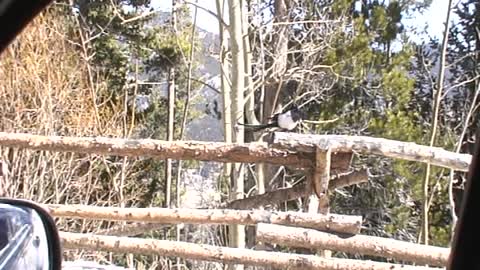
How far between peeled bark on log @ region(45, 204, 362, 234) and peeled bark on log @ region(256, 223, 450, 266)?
1.2 inches

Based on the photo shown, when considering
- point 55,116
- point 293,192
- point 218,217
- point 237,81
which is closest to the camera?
point 218,217

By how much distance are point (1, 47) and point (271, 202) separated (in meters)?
2.44

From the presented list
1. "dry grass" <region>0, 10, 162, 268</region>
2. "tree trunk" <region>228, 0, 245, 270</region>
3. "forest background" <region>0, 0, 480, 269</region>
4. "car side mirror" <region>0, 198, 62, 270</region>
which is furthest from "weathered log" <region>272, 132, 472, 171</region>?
"dry grass" <region>0, 10, 162, 268</region>

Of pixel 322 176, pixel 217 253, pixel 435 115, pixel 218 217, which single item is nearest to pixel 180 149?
pixel 218 217

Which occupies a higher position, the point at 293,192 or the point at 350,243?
the point at 293,192

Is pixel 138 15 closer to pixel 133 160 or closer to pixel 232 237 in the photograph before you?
pixel 133 160

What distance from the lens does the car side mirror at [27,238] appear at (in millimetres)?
957

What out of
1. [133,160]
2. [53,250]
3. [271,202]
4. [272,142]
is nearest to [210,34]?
[133,160]

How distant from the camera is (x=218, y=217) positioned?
9.34ft

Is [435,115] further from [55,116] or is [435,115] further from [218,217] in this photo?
[55,116]

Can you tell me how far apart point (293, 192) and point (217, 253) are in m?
0.52

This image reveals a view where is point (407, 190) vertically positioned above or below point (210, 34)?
below

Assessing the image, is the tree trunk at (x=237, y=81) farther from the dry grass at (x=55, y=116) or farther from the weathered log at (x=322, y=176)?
the weathered log at (x=322, y=176)

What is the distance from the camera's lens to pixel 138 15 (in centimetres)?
558
